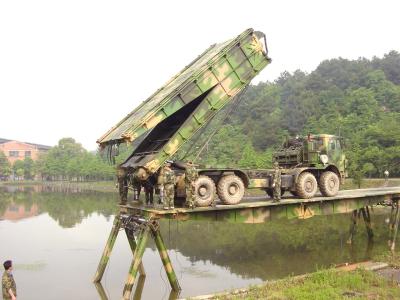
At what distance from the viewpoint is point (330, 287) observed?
12.5 m

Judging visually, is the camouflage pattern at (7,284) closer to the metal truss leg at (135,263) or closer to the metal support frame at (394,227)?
the metal truss leg at (135,263)

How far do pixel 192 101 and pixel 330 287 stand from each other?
788 cm

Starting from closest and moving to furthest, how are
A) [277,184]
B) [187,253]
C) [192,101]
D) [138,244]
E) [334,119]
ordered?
[138,244] < [192,101] < [277,184] < [187,253] < [334,119]

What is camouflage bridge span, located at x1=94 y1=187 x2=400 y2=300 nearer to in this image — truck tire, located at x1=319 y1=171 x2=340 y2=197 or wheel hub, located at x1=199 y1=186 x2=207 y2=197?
truck tire, located at x1=319 y1=171 x2=340 y2=197

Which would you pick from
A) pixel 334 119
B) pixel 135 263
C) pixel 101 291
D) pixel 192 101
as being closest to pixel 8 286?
pixel 135 263

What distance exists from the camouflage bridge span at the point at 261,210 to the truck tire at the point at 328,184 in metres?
0.35

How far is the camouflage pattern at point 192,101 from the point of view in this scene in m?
13.5

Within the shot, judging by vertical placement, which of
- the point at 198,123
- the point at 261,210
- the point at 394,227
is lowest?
the point at 394,227

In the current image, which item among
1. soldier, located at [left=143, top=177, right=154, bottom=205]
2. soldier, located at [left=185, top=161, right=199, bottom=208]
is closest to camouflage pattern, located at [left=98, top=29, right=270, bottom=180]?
soldier, located at [left=143, top=177, right=154, bottom=205]

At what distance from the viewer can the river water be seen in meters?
15.6

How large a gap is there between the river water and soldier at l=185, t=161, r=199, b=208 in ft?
11.7

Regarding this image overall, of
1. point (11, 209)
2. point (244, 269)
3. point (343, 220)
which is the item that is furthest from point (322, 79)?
point (244, 269)

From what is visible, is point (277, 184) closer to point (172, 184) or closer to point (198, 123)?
point (198, 123)

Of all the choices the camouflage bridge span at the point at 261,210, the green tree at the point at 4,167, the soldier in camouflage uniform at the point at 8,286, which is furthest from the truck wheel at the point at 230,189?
the green tree at the point at 4,167
